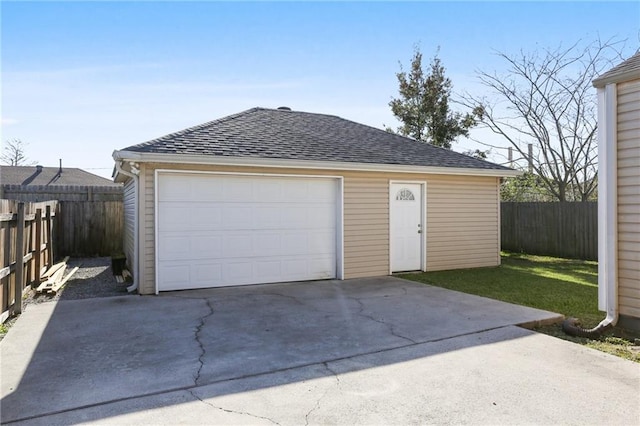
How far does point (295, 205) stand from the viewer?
8680mm

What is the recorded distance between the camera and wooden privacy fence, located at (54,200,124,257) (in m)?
13.1

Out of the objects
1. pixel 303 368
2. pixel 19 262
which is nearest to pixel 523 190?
pixel 303 368

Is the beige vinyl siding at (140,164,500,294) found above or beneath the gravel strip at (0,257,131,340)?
above

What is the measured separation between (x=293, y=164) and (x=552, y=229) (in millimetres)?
9372

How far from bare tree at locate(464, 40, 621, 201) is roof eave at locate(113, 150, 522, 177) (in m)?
6.51

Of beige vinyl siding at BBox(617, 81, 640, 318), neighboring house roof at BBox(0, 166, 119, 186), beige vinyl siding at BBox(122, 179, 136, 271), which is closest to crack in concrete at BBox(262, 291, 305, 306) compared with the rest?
beige vinyl siding at BBox(122, 179, 136, 271)

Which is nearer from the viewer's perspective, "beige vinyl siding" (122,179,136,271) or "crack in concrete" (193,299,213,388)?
"crack in concrete" (193,299,213,388)

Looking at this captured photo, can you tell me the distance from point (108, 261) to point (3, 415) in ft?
32.7

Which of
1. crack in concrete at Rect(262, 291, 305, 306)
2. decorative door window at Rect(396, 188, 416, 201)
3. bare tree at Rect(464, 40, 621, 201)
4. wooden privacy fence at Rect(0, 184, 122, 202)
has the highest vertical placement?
bare tree at Rect(464, 40, 621, 201)

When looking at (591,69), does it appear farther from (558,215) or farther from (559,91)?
(558,215)

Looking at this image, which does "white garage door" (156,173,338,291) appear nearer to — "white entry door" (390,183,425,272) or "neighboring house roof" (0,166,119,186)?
"white entry door" (390,183,425,272)

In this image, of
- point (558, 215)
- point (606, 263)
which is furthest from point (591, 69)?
point (606, 263)

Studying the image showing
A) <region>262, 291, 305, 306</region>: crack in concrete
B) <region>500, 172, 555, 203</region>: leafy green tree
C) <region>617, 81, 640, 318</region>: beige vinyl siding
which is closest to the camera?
<region>617, 81, 640, 318</region>: beige vinyl siding

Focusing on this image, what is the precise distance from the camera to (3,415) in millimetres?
3049
